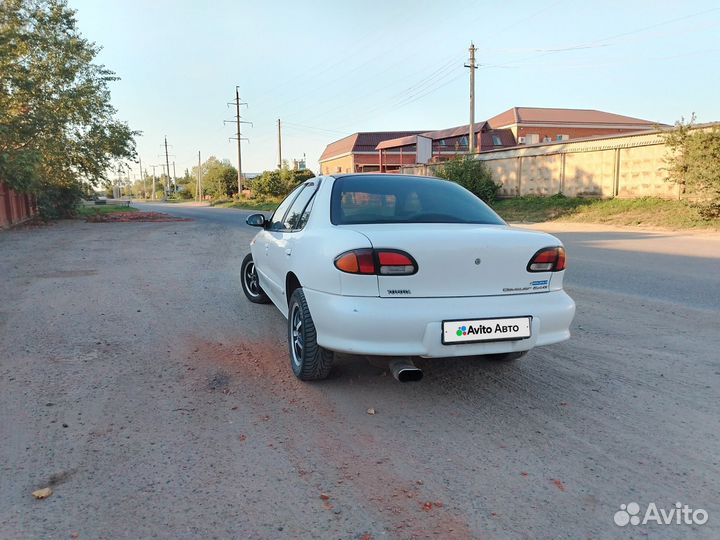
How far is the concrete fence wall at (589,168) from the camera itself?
19981mm

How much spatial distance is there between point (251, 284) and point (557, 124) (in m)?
53.3

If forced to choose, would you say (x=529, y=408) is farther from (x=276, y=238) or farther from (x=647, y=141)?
(x=647, y=141)

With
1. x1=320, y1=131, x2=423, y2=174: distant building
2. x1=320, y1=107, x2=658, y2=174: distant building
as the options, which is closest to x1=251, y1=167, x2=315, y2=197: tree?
x1=320, y1=107, x2=658, y2=174: distant building

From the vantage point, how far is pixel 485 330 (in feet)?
10.8

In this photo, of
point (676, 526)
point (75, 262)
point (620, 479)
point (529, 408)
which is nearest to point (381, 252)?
point (529, 408)

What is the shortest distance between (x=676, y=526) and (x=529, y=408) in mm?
1215

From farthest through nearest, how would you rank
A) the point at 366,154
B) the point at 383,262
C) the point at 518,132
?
the point at 366,154 < the point at 518,132 < the point at 383,262

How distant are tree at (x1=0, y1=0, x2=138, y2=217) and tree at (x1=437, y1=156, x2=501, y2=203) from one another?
16379 mm

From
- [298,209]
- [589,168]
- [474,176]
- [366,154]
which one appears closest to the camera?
[298,209]

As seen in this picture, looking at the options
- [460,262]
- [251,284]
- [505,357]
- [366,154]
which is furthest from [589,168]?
[366,154]

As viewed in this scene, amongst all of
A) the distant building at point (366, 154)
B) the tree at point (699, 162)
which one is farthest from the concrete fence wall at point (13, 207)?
the distant building at point (366, 154)

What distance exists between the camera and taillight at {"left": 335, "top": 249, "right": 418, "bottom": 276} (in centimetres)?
324

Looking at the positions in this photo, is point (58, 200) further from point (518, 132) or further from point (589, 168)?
point (518, 132)

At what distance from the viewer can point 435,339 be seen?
322 centimetres
